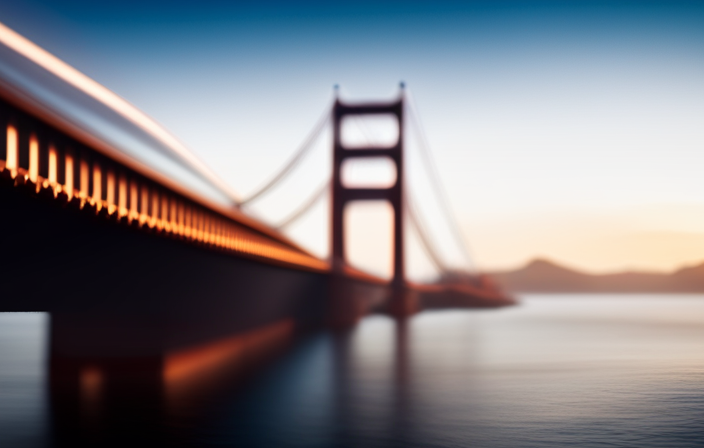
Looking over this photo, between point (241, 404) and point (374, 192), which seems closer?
point (241, 404)

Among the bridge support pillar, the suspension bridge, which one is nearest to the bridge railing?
the suspension bridge

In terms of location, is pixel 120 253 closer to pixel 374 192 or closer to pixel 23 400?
pixel 23 400

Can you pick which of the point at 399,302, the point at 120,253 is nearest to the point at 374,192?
the point at 399,302

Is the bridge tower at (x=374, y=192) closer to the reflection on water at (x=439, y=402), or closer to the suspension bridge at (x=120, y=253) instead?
the suspension bridge at (x=120, y=253)

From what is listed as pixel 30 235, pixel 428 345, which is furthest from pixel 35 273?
pixel 428 345

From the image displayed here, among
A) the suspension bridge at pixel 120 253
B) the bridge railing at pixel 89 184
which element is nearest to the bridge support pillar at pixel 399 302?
the suspension bridge at pixel 120 253

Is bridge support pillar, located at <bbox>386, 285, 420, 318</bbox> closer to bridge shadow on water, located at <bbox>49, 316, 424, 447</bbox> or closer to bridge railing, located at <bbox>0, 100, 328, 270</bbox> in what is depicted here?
bridge shadow on water, located at <bbox>49, 316, 424, 447</bbox>

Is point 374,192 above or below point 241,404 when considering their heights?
above


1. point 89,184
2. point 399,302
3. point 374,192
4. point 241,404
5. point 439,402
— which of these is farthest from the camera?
point 399,302
